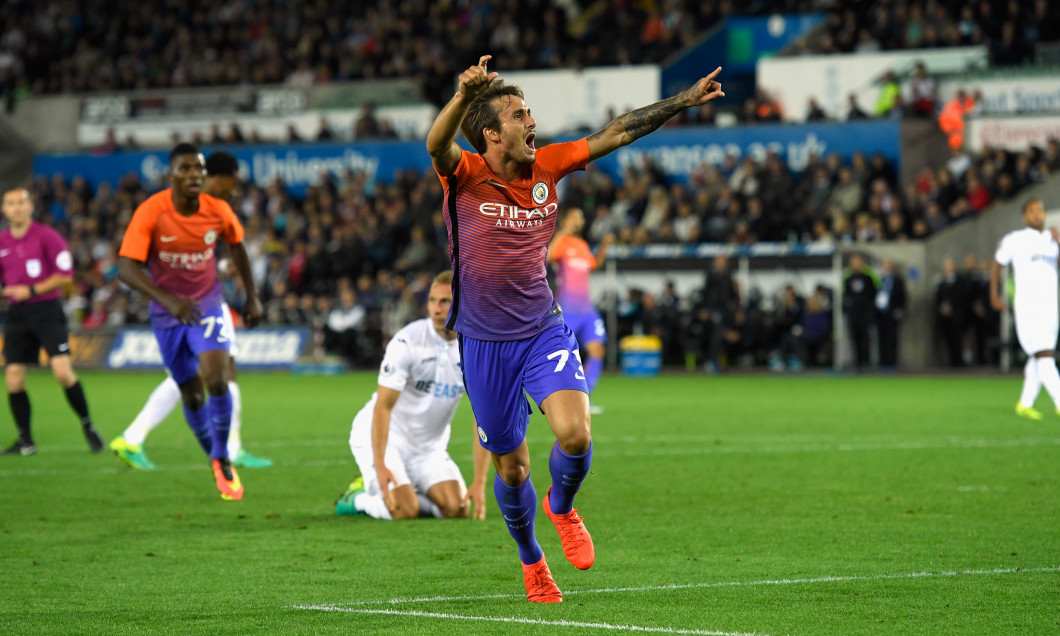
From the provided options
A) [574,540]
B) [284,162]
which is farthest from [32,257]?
[284,162]

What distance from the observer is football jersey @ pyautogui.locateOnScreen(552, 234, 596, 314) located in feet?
59.3

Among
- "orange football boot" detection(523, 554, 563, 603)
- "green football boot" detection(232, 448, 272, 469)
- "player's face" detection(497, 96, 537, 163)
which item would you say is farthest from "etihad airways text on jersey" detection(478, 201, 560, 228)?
"green football boot" detection(232, 448, 272, 469)

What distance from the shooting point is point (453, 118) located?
6062 mm

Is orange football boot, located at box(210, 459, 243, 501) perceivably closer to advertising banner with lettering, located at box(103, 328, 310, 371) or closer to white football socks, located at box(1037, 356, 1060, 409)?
white football socks, located at box(1037, 356, 1060, 409)

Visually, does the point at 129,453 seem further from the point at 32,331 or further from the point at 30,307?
the point at 30,307

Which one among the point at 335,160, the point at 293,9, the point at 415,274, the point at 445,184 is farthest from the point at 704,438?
the point at 293,9

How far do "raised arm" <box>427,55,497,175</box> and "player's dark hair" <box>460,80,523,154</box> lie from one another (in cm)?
22

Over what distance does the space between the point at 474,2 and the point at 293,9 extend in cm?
599

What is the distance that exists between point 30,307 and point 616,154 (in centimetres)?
1989

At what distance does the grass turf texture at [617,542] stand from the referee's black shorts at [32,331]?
3.32 feet

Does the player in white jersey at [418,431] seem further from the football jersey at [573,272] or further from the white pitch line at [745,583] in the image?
the football jersey at [573,272]

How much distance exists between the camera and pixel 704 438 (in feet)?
48.0

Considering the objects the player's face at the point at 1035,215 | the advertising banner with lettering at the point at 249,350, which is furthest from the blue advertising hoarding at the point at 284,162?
the player's face at the point at 1035,215

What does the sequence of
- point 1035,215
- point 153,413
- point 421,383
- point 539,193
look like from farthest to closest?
point 1035,215 < point 153,413 < point 421,383 < point 539,193
